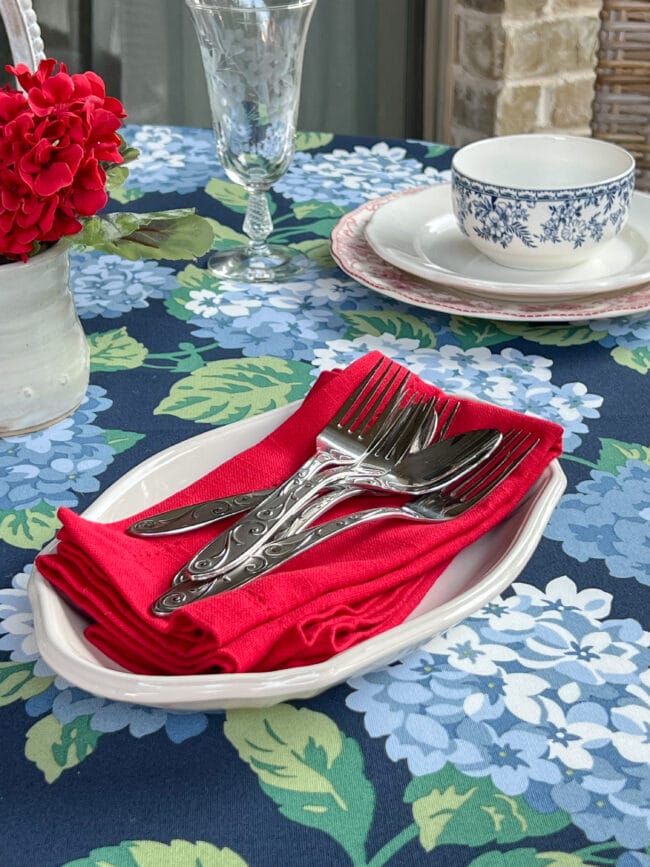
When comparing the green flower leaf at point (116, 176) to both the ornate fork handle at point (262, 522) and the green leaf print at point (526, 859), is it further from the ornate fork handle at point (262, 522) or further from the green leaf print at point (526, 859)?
A: the green leaf print at point (526, 859)

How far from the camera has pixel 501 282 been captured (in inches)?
31.9

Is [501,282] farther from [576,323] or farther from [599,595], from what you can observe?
[599,595]

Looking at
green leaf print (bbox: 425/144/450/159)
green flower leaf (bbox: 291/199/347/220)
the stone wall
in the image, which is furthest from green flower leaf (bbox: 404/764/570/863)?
the stone wall

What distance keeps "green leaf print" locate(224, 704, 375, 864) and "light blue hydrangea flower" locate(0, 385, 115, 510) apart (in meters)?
0.23

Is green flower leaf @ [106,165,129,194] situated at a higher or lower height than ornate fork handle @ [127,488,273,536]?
higher

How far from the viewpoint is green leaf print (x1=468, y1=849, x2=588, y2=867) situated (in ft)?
1.29

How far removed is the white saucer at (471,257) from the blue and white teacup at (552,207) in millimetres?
17

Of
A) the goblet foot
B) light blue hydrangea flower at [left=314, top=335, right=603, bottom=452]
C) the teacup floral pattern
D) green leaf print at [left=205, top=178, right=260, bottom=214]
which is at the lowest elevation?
light blue hydrangea flower at [left=314, top=335, right=603, bottom=452]

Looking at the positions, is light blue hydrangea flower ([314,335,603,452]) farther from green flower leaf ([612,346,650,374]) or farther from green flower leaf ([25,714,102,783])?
green flower leaf ([25,714,102,783])

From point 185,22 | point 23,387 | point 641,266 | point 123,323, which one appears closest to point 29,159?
point 23,387

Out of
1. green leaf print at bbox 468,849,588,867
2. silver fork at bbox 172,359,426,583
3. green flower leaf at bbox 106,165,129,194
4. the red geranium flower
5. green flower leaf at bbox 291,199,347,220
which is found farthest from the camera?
green flower leaf at bbox 291,199,347,220

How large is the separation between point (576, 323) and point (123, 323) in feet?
1.19

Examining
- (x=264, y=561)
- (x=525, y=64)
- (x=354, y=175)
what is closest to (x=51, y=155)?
(x=264, y=561)

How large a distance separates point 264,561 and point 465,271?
1.43 ft
